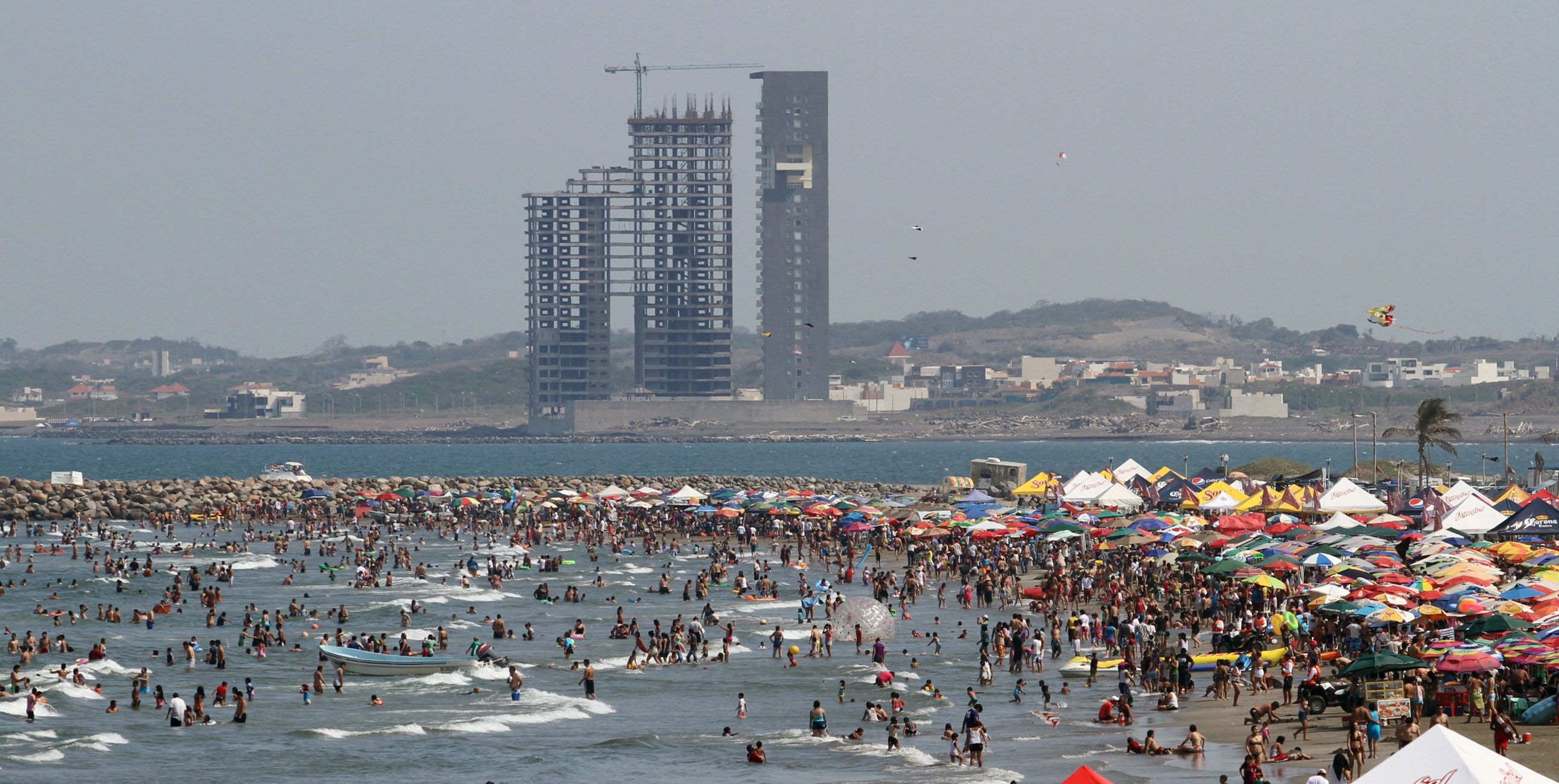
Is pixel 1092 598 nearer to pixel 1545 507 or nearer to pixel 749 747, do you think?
pixel 1545 507

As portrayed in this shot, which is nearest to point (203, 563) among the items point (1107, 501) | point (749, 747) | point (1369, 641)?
point (1107, 501)

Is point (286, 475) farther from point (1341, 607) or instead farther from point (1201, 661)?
point (1341, 607)

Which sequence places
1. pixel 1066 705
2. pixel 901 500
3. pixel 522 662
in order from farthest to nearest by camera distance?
pixel 901 500, pixel 522 662, pixel 1066 705

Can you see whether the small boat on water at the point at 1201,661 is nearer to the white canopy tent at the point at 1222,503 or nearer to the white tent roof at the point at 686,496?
the white canopy tent at the point at 1222,503

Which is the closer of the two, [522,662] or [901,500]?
[522,662]

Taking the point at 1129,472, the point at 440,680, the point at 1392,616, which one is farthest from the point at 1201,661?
the point at 1129,472

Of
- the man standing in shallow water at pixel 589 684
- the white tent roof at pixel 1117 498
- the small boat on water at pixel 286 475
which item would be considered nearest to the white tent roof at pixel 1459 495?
the white tent roof at pixel 1117 498

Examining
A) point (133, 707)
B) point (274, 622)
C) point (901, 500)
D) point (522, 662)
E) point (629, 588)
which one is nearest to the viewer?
point (133, 707)
